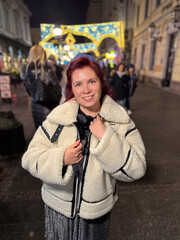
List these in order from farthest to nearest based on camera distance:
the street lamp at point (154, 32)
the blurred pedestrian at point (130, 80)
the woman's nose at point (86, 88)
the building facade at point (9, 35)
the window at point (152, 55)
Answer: the building facade at point (9, 35)
the window at point (152, 55)
the street lamp at point (154, 32)
the blurred pedestrian at point (130, 80)
the woman's nose at point (86, 88)

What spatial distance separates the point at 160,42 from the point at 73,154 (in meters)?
15.2

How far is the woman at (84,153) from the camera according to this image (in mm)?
1050

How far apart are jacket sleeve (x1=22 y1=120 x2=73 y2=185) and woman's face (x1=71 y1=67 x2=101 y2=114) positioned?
36cm

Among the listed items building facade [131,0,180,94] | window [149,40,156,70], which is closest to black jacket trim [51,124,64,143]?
building facade [131,0,180,94]

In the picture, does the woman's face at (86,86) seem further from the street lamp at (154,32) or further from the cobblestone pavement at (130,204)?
the street lamp at (154,32)

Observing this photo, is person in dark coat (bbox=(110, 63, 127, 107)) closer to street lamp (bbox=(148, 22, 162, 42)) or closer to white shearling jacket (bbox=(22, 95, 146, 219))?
white shearling jacket (bbox=(22, 95, 146, 219))

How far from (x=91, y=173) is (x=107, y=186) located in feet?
0.60

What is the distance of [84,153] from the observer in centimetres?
112

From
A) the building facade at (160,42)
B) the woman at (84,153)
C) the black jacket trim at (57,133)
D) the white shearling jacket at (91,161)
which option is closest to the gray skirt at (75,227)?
the woman at (84,153)

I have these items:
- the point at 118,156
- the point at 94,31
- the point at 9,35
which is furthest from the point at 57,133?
the point at 9,35

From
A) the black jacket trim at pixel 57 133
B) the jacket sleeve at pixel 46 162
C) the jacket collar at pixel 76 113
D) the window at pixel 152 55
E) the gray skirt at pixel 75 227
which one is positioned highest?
the window at pixel 152 55

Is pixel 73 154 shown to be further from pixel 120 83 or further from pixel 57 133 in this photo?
pixel 120 83

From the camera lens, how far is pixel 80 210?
120 cm

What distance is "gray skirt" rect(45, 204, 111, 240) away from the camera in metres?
1.29
